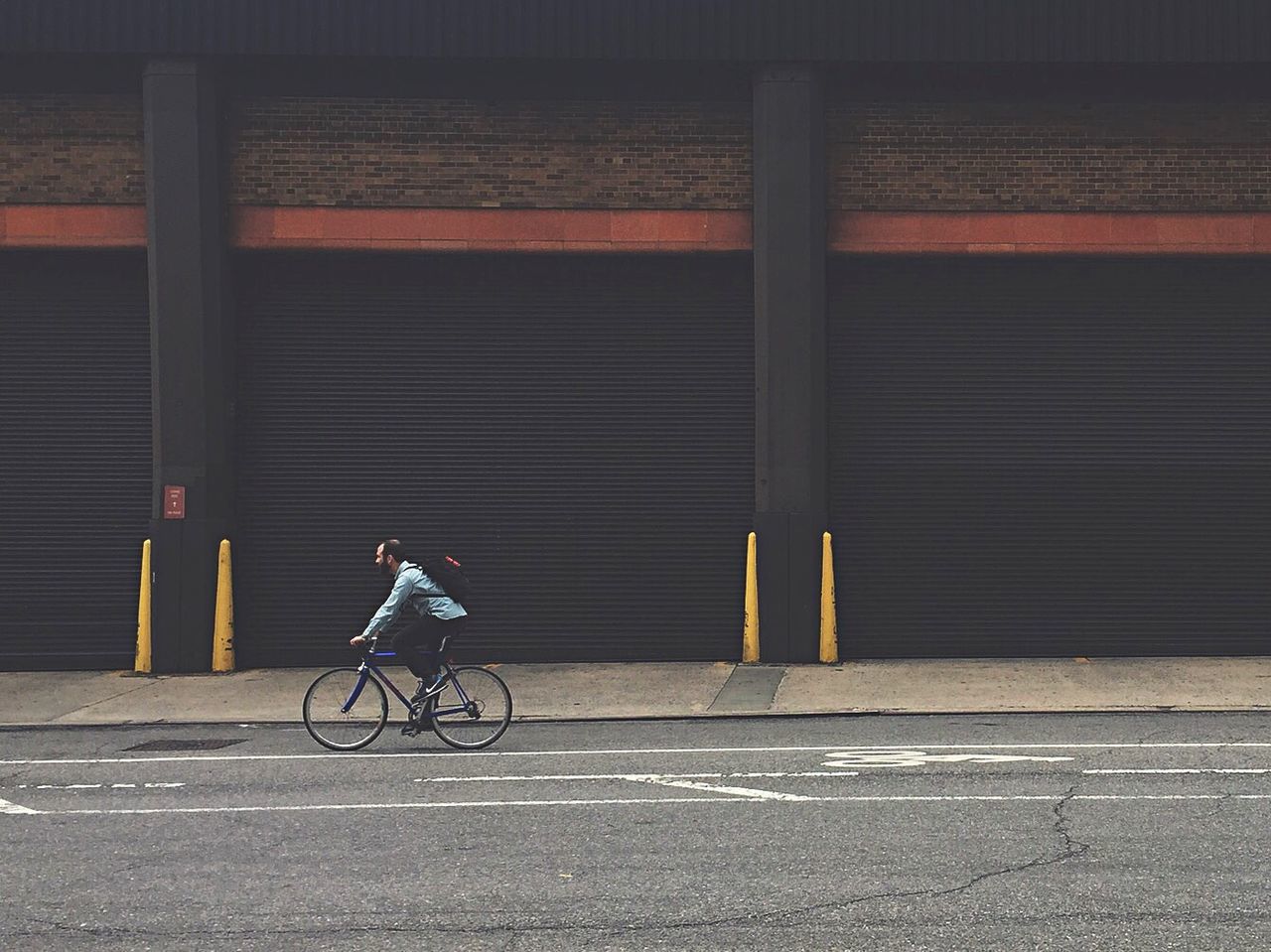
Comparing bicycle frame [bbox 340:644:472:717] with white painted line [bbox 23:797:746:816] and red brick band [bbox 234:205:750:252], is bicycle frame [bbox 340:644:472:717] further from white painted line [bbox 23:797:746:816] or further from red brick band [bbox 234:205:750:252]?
red brick band [bbox 234:205:750:252]

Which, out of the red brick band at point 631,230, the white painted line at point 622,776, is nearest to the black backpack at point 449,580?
the white painted line at point 622,776

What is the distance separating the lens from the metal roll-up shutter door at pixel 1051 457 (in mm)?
18547

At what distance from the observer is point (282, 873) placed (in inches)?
324

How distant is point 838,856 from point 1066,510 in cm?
1109

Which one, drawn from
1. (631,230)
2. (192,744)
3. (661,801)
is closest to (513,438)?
(631,230)

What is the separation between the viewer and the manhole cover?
→ 1355 cm

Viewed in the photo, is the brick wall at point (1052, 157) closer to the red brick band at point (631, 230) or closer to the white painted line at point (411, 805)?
the red brick band at point (631, 230)

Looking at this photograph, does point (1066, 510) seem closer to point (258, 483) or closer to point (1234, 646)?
point (1234, 646)

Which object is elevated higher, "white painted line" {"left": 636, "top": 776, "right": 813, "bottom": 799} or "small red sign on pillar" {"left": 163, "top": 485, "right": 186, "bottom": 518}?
"small red sign on pillar" {"left": 163, "top": 485, "right": 186, "bottom": 518}

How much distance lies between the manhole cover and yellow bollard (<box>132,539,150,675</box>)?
4358mm

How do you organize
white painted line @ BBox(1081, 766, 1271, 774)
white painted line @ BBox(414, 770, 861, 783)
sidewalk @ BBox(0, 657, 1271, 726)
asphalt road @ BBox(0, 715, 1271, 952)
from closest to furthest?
Answer: asphalt road @ BBox(0, 715, 1271, 952)
white painted line @ BBox(1081, 766, 1271, 774)
white painted line @ BBox(414, 770, 861, 783)
sidewalk @ BBox(0, 657, 1271, 726)

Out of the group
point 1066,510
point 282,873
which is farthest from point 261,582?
point 282,873

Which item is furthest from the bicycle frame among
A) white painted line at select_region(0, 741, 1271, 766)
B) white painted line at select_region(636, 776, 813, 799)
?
white painted line at select_region(636, 776, 813, 799)

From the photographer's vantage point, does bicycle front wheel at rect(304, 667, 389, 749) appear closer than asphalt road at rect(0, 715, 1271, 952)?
No
